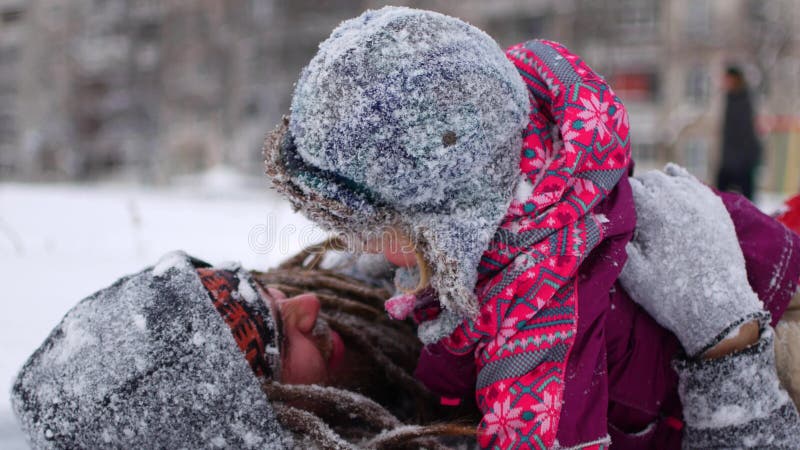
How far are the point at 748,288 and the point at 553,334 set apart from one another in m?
0.35

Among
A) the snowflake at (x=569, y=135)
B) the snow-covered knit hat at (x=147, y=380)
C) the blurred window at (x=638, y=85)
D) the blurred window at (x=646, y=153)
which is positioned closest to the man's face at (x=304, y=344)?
the snow-covered knit hat at (x=147, y=380)

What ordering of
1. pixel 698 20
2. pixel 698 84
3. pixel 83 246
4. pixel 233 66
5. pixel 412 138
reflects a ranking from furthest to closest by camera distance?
pixel 233 66, pixel 698 84, pixel 698 20, pixel 83 246, pixel 412 138

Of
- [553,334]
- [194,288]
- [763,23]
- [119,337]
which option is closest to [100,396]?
[119,337]

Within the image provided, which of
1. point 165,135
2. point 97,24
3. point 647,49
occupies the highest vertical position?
point 97,24

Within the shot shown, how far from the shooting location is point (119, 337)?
3.14 feet

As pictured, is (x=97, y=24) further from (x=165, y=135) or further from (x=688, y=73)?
(x=688, y=73)

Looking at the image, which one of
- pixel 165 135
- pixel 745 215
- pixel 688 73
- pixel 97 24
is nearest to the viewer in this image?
pixel 745 215

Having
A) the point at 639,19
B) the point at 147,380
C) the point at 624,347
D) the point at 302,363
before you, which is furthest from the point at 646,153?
the point at 147,380

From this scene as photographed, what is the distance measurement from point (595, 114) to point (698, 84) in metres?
17.4

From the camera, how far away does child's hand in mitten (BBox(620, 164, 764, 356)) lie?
0.98 meters

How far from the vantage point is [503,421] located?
36.1 inches

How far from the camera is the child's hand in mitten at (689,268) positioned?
0.98m

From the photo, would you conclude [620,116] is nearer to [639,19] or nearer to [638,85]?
[639,19]

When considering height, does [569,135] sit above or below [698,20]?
above
